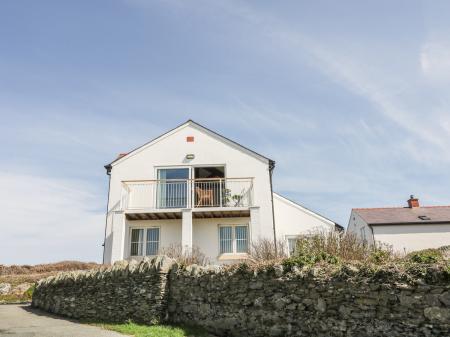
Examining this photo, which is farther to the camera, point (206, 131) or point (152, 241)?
point (206, 131)

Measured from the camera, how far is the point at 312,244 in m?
9.71

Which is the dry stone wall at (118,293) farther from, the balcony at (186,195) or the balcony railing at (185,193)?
the balcony railing at (185,193)

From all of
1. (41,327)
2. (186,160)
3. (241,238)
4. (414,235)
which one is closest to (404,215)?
(414,235)

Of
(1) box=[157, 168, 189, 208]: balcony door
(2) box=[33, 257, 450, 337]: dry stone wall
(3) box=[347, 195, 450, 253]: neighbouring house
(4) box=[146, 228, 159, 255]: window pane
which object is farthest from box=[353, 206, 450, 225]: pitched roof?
(2) box=[33, 257, 450, 337]: dry stone wall

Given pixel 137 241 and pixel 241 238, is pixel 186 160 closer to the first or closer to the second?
pixel 137 241

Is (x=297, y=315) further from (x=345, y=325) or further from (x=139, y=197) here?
(x=139, y=197)

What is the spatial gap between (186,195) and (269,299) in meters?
9.97

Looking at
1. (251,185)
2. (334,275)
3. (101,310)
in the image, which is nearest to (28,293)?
(101,310)

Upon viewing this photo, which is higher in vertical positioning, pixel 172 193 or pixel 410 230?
pixel 172 193

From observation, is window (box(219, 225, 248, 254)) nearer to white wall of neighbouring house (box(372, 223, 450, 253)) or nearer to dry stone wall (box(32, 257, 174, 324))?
dry stone wall (box(32, 257, 174, 324))

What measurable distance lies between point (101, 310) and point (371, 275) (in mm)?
8520

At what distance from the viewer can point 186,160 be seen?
61.7 feet

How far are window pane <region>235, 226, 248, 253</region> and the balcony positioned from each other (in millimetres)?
787

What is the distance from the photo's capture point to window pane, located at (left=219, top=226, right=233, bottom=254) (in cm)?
1742
